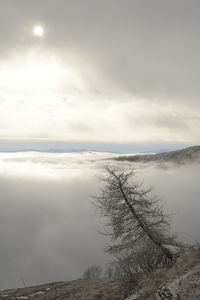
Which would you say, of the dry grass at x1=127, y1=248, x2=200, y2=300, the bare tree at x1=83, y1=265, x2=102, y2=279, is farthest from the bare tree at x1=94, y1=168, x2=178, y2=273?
the bare tree at x1=83, y1=265, x2=102, y2=279

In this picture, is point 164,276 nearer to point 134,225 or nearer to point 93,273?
point 134,225

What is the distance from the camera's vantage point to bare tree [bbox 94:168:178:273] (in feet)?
49.9

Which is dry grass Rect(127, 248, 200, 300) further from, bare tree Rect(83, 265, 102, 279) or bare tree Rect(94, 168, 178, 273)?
bare tree Rect(83, 265, 102, 279)

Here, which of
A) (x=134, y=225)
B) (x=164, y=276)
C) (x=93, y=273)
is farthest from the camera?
(x=93, y=273)

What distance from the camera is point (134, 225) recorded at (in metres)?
15.9

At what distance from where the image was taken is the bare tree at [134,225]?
15195 mm

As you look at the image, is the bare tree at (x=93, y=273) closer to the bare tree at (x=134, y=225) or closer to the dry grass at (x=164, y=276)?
the bare tree at (x=134, y=225)

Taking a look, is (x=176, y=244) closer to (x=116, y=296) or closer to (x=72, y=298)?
(x=116, y=296)

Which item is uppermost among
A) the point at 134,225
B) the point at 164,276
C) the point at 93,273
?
the point at 134,225

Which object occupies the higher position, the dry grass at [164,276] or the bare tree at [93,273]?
the dry grass at [164,276]

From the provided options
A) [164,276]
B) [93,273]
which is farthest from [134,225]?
[93,273]

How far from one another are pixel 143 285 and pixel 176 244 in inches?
176

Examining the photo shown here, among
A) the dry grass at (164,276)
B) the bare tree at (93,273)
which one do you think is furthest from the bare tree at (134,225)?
the bare tree at (93,273)

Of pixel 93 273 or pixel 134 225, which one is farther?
pixel 93 273
